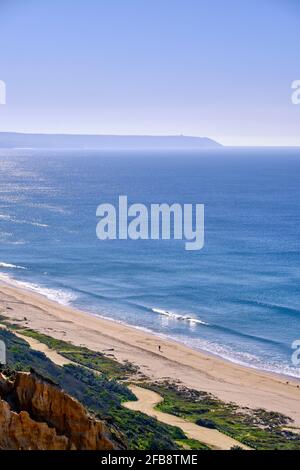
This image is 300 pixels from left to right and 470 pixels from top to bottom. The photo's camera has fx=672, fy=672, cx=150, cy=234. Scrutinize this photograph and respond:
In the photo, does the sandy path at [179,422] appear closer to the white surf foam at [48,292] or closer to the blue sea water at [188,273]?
the blue sea water at [188,273]

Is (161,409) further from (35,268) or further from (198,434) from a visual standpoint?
(35,268)

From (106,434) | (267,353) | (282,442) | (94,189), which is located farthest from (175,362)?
(94,189)

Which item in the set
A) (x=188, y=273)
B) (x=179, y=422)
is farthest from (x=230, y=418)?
(x=188, y=273)

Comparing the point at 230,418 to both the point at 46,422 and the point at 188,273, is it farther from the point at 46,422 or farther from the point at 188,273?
the point at 188,273

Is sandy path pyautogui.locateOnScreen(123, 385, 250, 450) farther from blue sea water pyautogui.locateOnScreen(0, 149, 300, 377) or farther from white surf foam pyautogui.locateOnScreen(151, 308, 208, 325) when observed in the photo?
white surf foam pyautogui.locateOnScreen(151, 308, 208, 325)

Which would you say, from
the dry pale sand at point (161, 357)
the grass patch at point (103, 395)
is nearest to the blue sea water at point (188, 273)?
the dry pale sand at point (161, 357)
